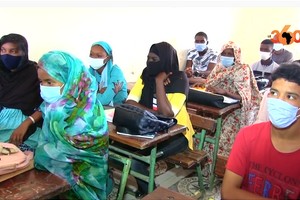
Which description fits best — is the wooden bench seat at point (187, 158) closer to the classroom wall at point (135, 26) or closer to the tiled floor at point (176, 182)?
the tiled floor at point (176, 182)

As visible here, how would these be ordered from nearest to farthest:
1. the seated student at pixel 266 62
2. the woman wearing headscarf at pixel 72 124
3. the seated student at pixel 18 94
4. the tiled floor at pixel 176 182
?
the woman wearing headscarf at pixel 72 124 < the seated student at pixel 18 94 < the tiled floor at pixel 176 182 < the seated student at pixel 266 62

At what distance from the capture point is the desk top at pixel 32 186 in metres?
1.24

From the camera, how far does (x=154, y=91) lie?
99.0 inches

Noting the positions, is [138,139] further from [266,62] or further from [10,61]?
[266,62]

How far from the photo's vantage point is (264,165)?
1.44 metres

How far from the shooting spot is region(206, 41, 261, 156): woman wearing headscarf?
3076mm

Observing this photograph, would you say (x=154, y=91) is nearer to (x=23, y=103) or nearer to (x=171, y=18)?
(x=23, y=103)

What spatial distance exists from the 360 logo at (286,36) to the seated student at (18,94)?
197 inches

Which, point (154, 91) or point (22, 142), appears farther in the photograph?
point (154, 91)

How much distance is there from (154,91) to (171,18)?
2363 mm

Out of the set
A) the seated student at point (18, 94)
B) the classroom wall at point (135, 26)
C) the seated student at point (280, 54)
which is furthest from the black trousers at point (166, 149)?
the seated student at point (280, 54)

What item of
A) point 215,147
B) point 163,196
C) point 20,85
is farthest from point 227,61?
point 163,196

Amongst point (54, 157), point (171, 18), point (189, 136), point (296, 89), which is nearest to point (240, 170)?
point (296, 89)

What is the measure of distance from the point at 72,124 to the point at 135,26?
262 centimetres
